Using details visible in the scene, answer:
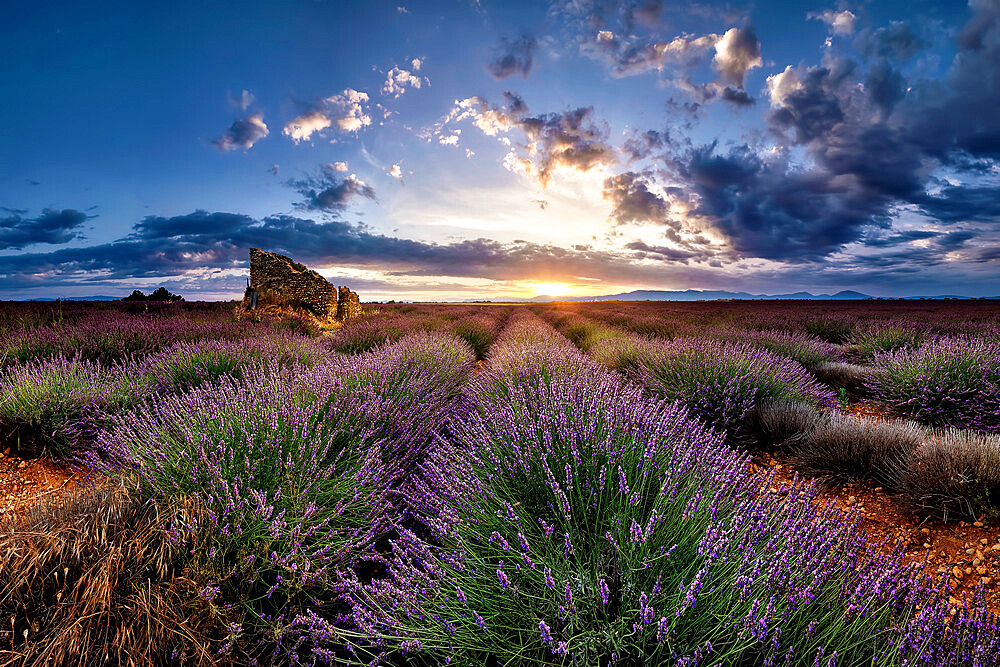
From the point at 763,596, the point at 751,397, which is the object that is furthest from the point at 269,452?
the point at 751,397

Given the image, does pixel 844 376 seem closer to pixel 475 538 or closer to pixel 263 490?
pixel 475 538

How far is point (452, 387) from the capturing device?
4.98 m

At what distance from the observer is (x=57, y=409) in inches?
131

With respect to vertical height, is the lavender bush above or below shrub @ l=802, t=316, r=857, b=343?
below

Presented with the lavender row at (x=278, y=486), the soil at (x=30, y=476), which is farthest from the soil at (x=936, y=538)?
the soil at (x=30, y=476)

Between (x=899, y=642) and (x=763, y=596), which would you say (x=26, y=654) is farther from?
(x=899, y=642)

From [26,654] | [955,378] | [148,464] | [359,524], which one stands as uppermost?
[955,378]

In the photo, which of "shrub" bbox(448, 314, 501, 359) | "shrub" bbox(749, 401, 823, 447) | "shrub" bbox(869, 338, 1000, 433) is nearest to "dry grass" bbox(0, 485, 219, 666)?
"shrub" bbox(749, 401, 823, 447)

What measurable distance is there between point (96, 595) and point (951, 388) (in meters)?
7.21

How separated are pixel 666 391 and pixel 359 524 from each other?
3625 mm

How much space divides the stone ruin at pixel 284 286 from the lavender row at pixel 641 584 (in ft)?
46.5

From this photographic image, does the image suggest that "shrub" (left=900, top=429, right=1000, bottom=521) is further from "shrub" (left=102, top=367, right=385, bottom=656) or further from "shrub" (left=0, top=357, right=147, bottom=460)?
"shrub" (left=0, top=357, right=147, bottom=460)

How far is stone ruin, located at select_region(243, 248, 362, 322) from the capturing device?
14.3 m

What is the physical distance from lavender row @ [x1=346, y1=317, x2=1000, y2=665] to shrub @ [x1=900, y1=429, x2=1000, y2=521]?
4.60 feet
